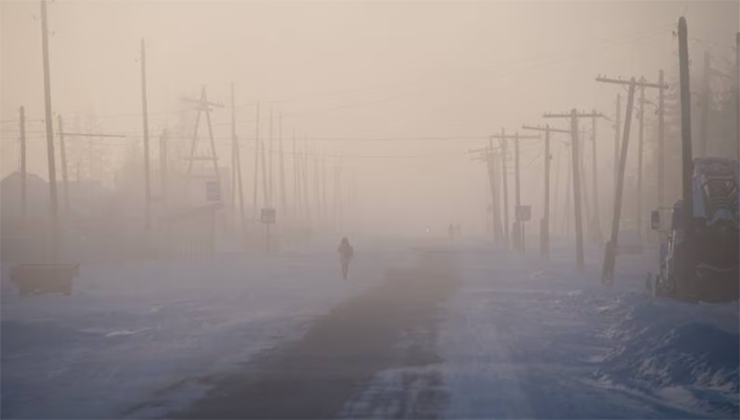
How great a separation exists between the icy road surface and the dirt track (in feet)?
0.13

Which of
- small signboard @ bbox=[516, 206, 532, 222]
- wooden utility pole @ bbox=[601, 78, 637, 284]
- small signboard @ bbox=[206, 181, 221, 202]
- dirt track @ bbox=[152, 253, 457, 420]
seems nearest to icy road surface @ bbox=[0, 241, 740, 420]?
dirt track @ bbox=[152, 253, 457, 420]

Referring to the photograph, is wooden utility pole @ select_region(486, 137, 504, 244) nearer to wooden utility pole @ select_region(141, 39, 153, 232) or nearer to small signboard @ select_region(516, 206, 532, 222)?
small signboard @ select_region(516, 206, 532, 222)

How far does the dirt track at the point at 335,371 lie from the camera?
39.7 ft

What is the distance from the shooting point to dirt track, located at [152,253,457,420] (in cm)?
1209

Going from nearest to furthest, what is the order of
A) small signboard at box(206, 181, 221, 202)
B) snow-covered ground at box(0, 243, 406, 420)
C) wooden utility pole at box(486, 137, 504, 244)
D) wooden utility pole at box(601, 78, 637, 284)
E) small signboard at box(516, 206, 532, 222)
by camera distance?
snow-covered ground at box(0, 243, 406, 420) → wooden utility pole at box(601, 78, 637, 284) → small signboard at box(206, 181, 221, 202) → small signboard at box(516, 206, 532, 222) → wooden utility pole at box(486, 137, 504, 244)

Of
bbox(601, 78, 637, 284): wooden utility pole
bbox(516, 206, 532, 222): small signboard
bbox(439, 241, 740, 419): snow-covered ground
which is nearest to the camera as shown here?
bbox(439, 241, 740, 419): snow-covered ground

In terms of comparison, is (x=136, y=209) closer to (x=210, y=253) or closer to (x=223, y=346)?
(x=210, y=253)

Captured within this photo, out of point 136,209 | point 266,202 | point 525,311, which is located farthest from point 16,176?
point 525,311

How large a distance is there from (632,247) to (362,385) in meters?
52.3

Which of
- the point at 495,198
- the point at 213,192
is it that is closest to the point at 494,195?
the point at 495,198

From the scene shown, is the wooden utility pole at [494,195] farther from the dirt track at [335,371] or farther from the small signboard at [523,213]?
the dirt track at [335,371]

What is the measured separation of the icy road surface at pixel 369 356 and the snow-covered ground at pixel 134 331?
7 centimetres

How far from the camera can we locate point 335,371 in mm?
15414

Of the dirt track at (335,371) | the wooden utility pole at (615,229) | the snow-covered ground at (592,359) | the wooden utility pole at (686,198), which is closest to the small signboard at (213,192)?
the wooden utility pole at (615,229)
